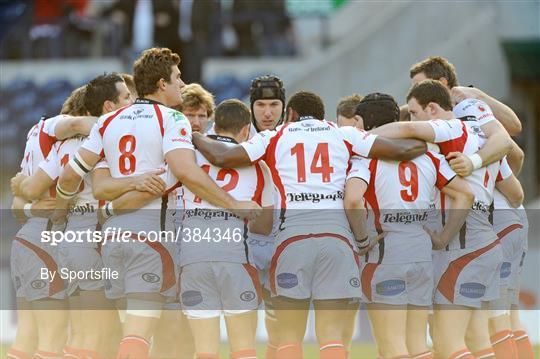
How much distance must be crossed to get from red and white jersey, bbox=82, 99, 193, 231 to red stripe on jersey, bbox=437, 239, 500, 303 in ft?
6.60

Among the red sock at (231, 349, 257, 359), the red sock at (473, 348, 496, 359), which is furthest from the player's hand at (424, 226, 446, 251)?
the red sock at (231, 349, 257, 359)

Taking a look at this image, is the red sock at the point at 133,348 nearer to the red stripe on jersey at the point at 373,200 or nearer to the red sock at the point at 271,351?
the red sock at the point at 271,351

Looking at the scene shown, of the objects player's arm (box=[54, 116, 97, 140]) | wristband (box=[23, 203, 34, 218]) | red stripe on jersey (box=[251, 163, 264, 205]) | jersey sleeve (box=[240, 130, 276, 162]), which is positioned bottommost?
wristband (box=[23, 203, 34, 218])

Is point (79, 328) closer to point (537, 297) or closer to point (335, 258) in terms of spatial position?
point (335, 258)

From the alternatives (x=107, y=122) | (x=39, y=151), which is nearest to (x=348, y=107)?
(x=107, y=122)

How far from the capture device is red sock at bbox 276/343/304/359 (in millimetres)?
7875

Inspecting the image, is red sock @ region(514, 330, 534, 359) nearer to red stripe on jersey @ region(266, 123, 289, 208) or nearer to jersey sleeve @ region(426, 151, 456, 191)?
jersey sleeve @ region(426, 151, 456, 191)

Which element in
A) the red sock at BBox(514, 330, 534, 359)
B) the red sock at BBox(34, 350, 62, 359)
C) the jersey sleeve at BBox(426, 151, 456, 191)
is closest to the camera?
the jersey sleeve at BBox(426, 151, 456, 191)

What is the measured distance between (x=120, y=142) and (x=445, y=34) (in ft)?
32.1

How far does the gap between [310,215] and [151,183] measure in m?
1.08

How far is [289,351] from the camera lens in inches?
310

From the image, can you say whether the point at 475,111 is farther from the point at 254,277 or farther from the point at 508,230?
the point at 254,277

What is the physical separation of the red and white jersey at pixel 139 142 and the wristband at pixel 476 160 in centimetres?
199

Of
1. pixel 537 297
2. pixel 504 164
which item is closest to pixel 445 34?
pixel 537 297
